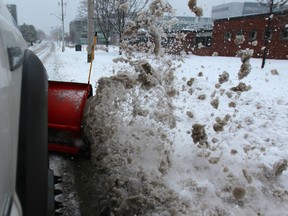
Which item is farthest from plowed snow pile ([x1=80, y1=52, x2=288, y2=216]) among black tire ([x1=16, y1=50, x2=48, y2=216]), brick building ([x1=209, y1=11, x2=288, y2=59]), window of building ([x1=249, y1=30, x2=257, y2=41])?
window of building ([x1=249, y1=30, x2=257, y2=41])

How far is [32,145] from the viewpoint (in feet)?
5.24

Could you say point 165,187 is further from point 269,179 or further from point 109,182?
point 269,179

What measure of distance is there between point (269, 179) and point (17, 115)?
9.09 feet

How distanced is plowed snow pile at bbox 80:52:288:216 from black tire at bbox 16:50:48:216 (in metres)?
1.32

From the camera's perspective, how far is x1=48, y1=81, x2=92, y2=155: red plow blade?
11.0 feet

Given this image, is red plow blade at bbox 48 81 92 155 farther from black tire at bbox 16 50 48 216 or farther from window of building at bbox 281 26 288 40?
window of building at bbox 281 26 288 40

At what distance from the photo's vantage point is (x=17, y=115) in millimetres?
1539

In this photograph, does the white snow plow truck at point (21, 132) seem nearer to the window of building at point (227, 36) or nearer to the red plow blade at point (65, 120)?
the red plow blade at point (65, 120)

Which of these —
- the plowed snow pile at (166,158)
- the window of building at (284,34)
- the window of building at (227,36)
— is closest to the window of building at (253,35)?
the window of building at (227,36)

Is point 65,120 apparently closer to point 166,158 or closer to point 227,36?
point 166,158

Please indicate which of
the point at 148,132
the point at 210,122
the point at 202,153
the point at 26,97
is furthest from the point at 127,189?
the point at 210,122

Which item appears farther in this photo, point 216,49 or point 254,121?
point 216,49

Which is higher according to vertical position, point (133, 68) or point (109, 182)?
point (133, 68)

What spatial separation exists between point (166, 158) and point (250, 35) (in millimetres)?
22409
